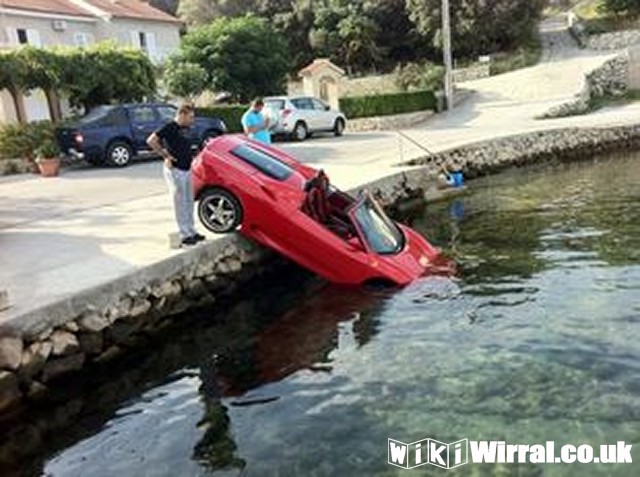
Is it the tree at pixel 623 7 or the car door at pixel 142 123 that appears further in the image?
the tree at pixel 623 7

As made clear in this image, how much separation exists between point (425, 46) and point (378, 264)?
125ft

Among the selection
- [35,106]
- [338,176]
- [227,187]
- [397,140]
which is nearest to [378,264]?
[227,187]

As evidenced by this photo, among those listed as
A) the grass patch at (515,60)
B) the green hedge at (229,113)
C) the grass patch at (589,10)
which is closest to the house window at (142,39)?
the green hedge at (229,113)

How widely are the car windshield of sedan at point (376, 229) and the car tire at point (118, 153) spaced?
13.2m

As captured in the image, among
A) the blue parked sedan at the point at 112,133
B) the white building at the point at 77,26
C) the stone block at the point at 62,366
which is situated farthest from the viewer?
the white building at the point at 77,26

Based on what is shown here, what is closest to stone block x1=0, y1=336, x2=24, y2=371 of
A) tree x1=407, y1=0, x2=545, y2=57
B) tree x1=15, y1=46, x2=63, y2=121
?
tree x1=15, y1=46, x2=63, y2=121

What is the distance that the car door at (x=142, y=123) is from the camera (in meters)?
23.4

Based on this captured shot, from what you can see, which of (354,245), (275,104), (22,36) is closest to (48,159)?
(275,104)

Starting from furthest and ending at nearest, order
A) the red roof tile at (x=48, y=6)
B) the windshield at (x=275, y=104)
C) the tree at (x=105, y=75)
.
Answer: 1. the red roof tile at (x=48, y=6)
2. the windshield at (x=275, y=104)
3. the tree at (x=105, y=75)

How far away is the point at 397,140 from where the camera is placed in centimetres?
2697

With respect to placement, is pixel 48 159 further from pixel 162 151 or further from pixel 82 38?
pixel 82 38

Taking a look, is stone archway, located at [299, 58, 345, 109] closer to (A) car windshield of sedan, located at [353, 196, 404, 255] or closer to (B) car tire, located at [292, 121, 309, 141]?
(B) car tire, located at [292, 121, 309, 141]

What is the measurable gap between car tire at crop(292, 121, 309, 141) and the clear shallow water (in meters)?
18.0

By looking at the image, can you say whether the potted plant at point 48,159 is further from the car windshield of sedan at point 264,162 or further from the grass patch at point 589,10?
the grass patch at point 589,10
